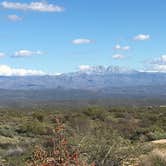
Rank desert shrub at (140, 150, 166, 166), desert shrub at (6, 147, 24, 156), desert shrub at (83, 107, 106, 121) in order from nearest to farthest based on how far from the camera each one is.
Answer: desert shrub at (140, 150, 166, 166) < desert shrub at (6, 147, 24, 156) < desert shrub at (83, 107, 106, 121)

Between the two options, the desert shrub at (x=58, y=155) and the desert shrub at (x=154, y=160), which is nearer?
the desert shrub at (x=58, y=155)

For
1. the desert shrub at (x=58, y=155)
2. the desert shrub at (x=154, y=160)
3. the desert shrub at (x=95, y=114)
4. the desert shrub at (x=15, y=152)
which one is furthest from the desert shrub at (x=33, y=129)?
the desert shrub at (x=58, y=155)

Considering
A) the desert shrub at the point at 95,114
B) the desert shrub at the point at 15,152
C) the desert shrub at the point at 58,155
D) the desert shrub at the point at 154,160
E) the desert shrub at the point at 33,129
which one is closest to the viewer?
the desert shrub at the point at 58,155

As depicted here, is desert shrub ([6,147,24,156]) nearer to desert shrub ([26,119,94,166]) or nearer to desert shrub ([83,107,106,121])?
desert shrub ([26,119,94,166])

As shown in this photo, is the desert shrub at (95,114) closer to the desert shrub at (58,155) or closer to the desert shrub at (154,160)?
the desert shrub at (154,160)

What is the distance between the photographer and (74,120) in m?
36.5

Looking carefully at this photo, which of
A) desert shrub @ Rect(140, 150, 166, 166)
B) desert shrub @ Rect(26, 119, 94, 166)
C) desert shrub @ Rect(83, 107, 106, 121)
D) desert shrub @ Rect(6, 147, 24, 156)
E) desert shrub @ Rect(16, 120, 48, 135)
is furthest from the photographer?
desert shrub @ Rect(83, 107, 106, 121)

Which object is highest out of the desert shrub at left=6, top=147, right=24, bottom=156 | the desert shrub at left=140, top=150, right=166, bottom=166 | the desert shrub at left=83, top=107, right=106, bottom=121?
the desert shrub at left=140, top=150, right=166, bottom=166

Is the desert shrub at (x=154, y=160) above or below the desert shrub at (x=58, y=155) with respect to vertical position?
below

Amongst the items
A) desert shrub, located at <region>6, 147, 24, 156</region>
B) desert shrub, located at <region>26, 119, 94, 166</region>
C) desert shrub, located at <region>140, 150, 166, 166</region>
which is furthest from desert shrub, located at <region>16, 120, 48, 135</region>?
Answer: desert shrub, located at <region>26, 119, 94, 166</region>

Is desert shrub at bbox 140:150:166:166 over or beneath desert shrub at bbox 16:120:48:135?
over

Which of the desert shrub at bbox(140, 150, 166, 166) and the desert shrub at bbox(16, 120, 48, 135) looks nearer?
the desert shrub at bbox(140, 150, 166, 166)

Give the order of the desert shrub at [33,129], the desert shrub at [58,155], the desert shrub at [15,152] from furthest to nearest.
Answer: the desert shrub at [33,129], the desert shrub at [15,152], the desert shrub at [58,155]

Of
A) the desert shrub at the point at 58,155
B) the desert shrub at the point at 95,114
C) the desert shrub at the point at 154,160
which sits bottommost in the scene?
the desert shrub at the point at 95,114
